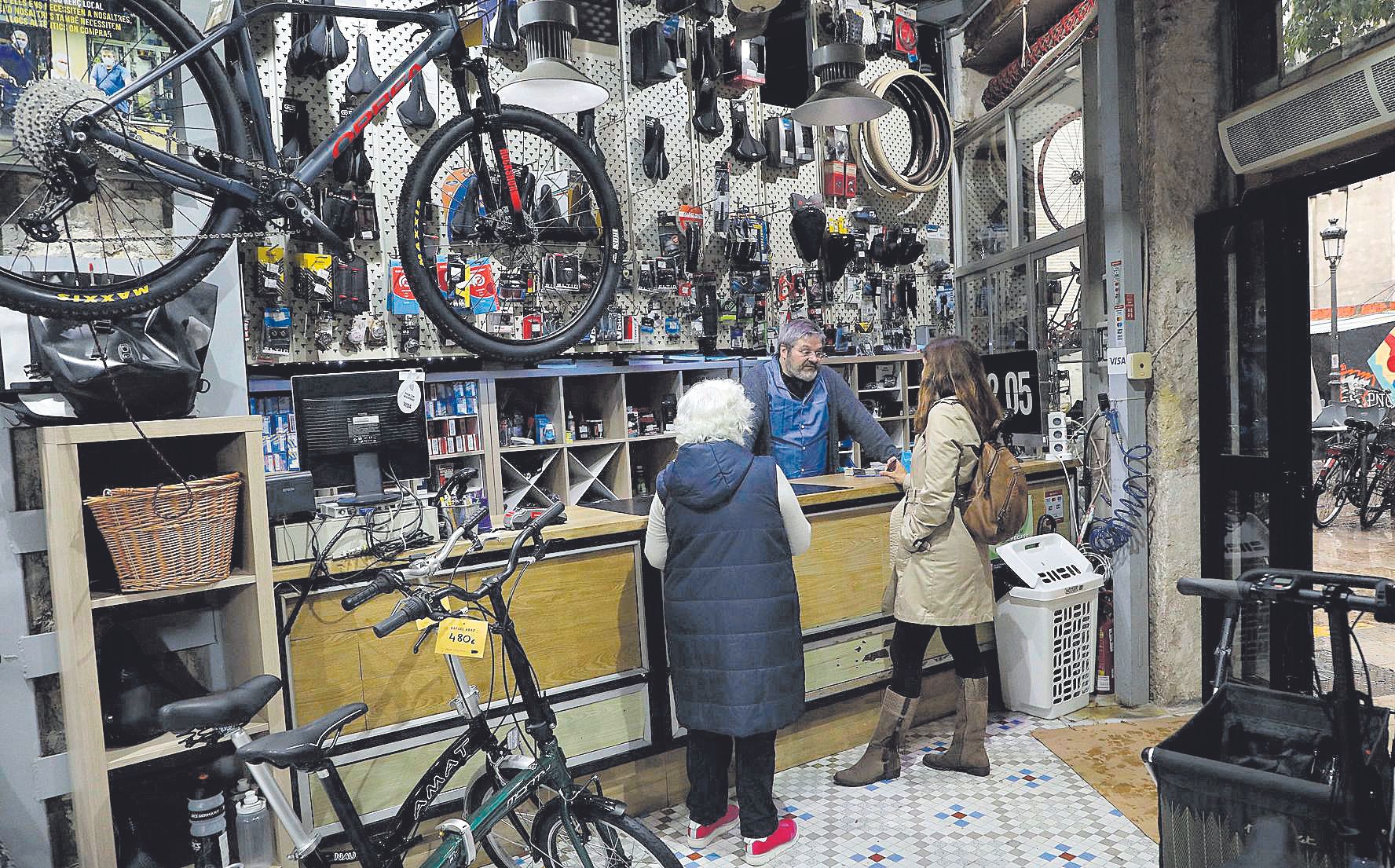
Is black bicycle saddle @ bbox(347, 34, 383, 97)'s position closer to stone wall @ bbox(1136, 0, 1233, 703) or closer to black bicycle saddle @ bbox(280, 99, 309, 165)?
black bicycle saddle @ bbox(280, 99, 309, 165)

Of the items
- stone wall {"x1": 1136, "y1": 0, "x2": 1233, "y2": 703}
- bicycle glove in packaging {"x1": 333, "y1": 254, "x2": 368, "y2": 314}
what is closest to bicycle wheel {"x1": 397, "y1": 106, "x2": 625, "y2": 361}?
bicycle glove in packaging {"x1": 333, "y1": 254, "x2": 368, "y2": 314}

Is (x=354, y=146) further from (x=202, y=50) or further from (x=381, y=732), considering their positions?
(x=381, y=732)

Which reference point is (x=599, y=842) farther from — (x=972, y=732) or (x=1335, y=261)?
(x=1335, y=261)

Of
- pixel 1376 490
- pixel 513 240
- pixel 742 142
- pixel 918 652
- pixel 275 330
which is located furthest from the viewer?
pixel 1376 490

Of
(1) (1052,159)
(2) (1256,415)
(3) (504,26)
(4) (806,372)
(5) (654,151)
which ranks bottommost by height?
(2) (1256,415)

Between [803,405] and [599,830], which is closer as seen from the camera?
[599,830]

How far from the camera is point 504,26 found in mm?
5109

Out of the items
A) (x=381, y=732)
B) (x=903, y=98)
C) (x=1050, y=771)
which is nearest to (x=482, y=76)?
(x=381, y=732)

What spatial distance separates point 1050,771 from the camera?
11.3 feet

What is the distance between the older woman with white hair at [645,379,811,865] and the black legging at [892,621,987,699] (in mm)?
660

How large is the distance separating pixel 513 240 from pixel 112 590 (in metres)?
2.31

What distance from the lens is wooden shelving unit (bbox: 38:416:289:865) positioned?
2.06 meters

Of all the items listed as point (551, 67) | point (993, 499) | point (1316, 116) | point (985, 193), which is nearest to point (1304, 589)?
point (993, 499)

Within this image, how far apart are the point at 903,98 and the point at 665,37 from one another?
2.10 m
